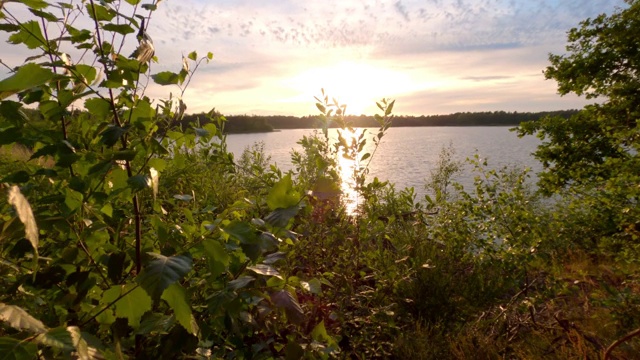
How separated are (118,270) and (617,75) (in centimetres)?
1104

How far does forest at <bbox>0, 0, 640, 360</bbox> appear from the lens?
48.1 inches

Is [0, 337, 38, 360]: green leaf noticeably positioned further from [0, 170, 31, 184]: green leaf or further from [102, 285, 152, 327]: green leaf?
[0, 170, 31, 184]: green leaf

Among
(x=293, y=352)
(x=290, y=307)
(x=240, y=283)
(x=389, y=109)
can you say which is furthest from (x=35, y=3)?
(x=389, y=109)

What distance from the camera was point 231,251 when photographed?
1.49 metres

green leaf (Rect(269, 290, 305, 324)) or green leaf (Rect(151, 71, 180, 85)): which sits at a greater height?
green leaf (Rect(151, 71, 180, 85))

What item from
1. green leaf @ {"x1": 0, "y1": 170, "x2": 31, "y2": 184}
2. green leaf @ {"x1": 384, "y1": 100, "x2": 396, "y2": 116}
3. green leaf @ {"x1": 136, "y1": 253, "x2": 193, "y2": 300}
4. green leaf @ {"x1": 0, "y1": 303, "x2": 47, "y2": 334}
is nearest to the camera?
green leaf @ {"x1": 0, "y1": 303, "x2": 47, "y2": 334}

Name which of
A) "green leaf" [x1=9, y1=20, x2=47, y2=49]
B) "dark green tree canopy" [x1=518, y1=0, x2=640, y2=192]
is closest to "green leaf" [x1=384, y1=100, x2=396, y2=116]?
"green leaf" [x1=9, y1=20, x2=47, y2=49]

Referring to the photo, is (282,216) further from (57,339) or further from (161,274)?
(57,339)

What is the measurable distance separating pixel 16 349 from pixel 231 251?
28.8 inches

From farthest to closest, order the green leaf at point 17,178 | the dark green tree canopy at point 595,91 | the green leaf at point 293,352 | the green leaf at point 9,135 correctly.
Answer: the dark green tree canopy at point 595,91, the green leaf at point 293,352, the green leaf at point 17,178, the green leaf at point 9,135

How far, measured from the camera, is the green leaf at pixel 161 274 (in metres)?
0.94

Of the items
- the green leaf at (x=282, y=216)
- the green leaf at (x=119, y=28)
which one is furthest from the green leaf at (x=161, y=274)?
the green leaf at (x=119, y=28)

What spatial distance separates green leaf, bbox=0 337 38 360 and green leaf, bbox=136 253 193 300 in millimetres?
240

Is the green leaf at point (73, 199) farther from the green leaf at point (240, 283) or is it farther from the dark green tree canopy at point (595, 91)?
the dark green tree canopy at point (595, 91)
